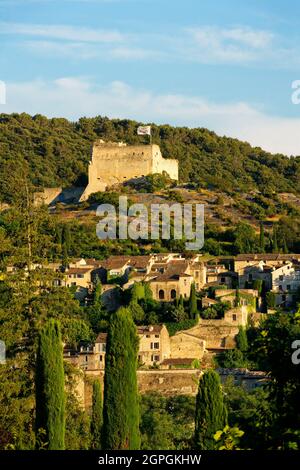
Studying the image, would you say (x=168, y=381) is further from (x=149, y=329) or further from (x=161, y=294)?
(x=161, y=294)

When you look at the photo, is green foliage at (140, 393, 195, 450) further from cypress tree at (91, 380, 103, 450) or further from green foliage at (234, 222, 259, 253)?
green foliage at (234, 222, 259, 253)

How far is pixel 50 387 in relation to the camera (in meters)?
20.2

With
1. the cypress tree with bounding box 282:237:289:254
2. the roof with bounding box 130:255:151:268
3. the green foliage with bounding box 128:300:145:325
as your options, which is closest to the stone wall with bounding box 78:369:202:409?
the green foliage with bounding box 128:300:145:325

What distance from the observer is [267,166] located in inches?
3851

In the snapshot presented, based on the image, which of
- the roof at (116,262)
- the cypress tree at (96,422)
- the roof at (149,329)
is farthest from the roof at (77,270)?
the cypress tree at (96,422)

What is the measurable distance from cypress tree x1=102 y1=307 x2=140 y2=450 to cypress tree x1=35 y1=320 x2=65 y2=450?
1.10 metres

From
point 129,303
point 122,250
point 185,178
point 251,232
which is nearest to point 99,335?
Result: point 129,303

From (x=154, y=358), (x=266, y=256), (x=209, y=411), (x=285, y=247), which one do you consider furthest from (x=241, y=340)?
(x=209, y=411)

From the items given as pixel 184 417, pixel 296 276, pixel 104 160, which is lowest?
pixel 184 417

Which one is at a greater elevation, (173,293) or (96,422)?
(173,293)

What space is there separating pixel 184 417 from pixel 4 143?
67.7m

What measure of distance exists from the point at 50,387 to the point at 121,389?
62.3 inches

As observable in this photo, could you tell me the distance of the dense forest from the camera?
86500 mm
